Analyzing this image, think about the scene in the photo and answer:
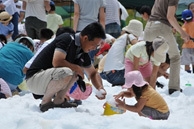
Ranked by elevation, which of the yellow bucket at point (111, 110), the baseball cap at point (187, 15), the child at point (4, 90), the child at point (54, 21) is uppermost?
the yellow bucket at point (111, 110)

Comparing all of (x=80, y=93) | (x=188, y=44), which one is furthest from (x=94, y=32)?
(x=188, y=44)

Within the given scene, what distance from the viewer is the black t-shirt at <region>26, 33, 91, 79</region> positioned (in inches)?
189

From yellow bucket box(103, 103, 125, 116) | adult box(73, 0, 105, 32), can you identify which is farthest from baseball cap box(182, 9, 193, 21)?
yellow bucket box(103, 103, 125, 116)

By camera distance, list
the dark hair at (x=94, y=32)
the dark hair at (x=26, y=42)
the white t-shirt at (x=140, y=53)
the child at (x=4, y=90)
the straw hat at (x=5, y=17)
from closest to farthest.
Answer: the dark hair at (x=94, y=32) < the child at (x=4, y=90) < the white t-shirt at (x=140, y=53) < the dark hair at (x=26, y=42) < the straw hat at (x=5, y=17)

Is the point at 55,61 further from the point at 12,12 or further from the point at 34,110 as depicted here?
the point at 12,12

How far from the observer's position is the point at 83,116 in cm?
426

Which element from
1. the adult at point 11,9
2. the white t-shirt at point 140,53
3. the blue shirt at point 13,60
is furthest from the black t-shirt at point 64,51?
the adult at point 11,9

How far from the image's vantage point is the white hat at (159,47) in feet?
20.8

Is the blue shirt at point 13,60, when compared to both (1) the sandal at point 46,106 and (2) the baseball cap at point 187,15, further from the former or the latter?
(2) the baseball cap at point 187,15

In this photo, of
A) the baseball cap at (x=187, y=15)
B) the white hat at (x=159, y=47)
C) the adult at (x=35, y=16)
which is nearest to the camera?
the white hat at (x=159, y=47)

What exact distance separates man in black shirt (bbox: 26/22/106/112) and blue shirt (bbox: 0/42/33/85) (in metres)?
1.30

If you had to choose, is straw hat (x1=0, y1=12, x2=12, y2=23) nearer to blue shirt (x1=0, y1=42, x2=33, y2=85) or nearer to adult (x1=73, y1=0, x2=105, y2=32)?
adult (x1=73, y1=0, x2=105, y2=32)

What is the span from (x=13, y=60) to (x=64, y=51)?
1779 millimetres

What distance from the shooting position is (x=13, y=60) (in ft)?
21.1
